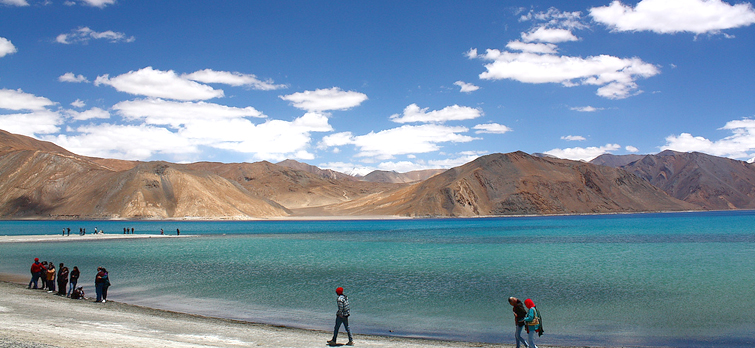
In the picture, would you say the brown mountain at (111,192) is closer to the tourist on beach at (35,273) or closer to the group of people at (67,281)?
the tourist on beach at (35,273)

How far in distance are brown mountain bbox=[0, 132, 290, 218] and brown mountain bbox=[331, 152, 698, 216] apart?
160 ft

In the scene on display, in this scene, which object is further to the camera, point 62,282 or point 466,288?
point 466,288

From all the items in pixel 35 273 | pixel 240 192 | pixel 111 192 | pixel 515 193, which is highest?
pixel 240 192

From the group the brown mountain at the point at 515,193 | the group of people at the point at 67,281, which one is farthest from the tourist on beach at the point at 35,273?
Result: the brown mountain at the point at 515,193

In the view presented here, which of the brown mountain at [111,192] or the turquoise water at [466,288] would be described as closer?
the turquoise water at [466,288]

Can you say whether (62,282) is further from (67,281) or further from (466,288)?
(466,288)

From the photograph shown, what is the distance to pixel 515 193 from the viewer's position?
166 meters

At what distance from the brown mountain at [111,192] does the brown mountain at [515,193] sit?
160 feet

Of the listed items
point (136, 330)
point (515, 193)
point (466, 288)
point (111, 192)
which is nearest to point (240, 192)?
point (111, 192)

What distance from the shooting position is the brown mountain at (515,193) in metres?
164

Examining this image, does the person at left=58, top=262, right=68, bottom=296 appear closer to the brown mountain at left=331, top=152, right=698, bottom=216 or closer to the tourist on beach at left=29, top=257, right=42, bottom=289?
the tourist on beach at left=29, top=257, right=42, bottom=289

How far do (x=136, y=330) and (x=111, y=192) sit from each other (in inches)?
5398

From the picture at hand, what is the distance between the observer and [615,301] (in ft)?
71.8

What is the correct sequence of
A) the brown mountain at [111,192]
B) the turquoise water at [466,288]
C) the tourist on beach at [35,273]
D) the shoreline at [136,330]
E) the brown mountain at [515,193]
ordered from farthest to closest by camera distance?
1. the brown mountain at [515,193]
2. the brown mountain at [111,192]
3. the tourist on beach at [35,273]
4. the turquoise water at [466,288]
5. the shoreline at [136,330]
